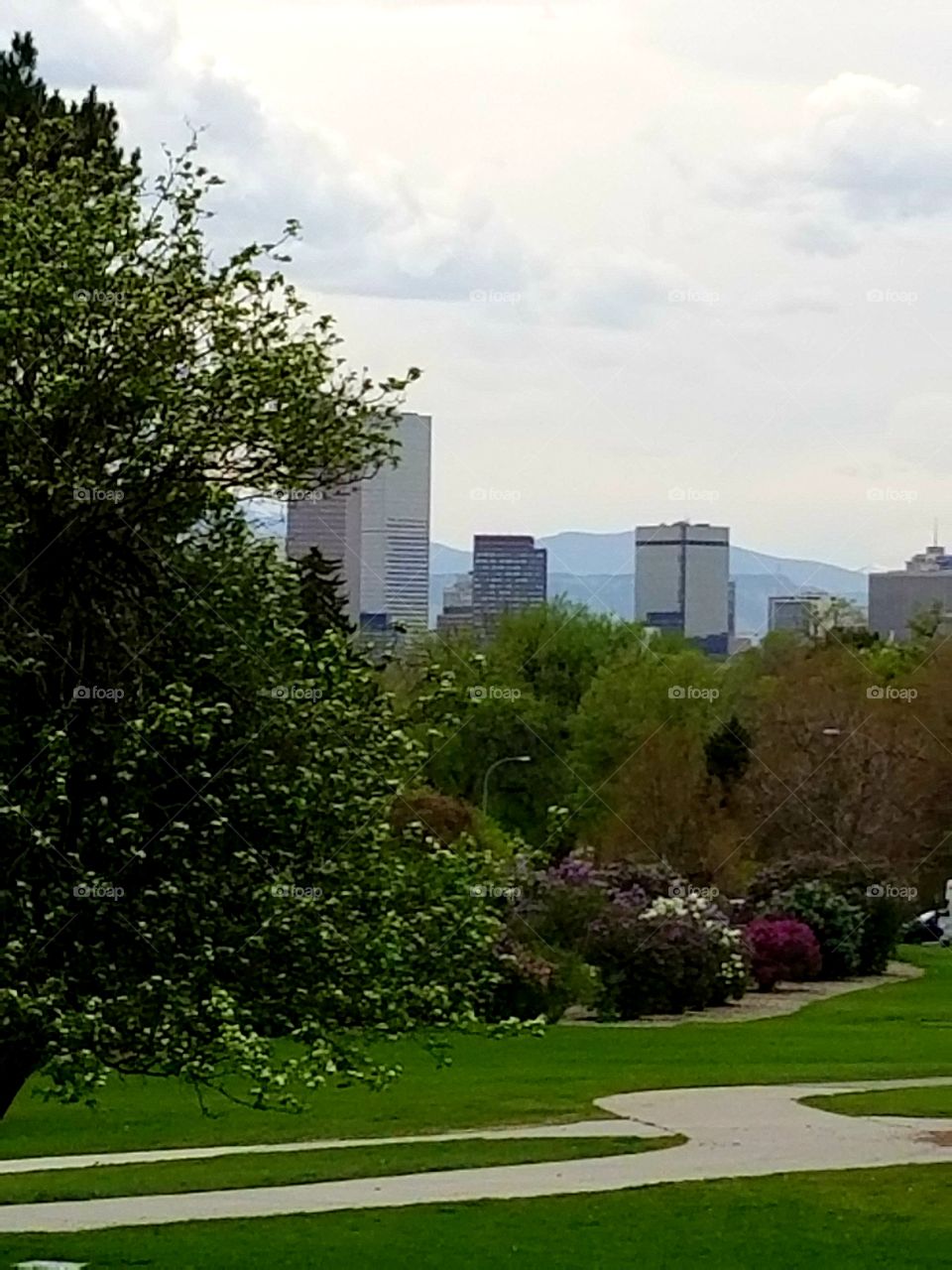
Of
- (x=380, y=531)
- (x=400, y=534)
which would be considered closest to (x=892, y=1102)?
(x=400, y=534)

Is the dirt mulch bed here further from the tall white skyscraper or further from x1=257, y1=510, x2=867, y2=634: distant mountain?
the tall white skyscraper

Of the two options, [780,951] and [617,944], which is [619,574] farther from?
[617,944]

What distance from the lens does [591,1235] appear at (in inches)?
597

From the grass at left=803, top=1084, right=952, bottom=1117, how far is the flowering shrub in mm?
17398

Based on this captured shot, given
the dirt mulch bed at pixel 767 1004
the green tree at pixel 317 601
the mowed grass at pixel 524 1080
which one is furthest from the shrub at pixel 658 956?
the green tree at pixel 317 601

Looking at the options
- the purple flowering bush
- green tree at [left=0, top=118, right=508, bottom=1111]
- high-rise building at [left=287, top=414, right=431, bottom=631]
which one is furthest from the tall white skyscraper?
the purple flowering bush

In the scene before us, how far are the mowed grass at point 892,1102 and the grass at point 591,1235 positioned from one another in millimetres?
5635

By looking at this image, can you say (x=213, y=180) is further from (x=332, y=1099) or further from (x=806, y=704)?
(x=806, y=704)

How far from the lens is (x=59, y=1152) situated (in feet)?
72.6

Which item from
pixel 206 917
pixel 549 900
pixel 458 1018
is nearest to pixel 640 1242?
pixel 458 1018

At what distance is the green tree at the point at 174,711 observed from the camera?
1250 centimetres

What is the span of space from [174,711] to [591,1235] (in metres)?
5.15

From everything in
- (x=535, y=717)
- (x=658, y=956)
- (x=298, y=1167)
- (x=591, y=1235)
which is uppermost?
(x=535, y=717)

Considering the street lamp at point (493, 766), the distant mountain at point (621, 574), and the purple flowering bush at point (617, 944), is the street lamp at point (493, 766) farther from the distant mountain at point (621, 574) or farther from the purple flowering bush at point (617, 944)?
the purple flowering bush at point (617, 944)
